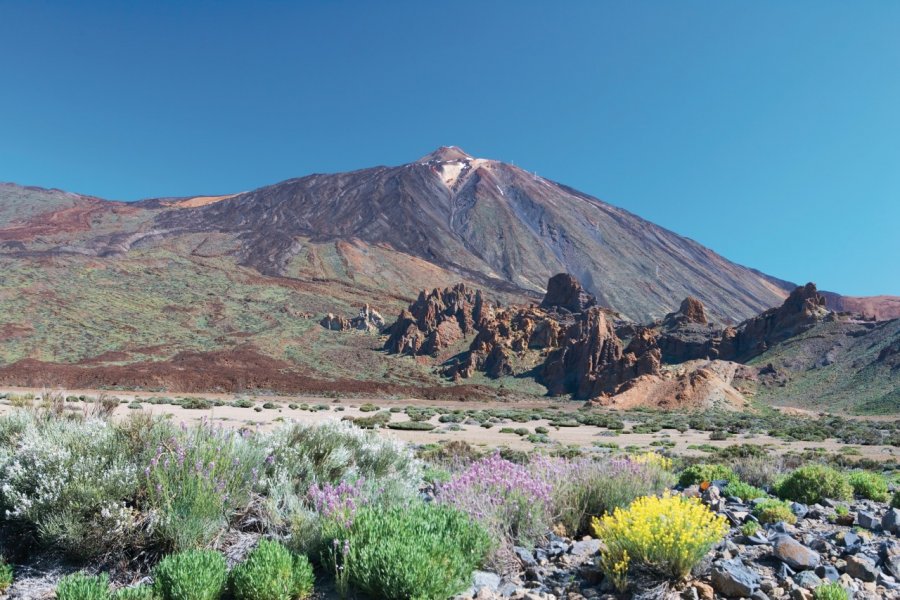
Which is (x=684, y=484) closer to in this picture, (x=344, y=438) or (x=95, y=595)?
(x=344, y=438)

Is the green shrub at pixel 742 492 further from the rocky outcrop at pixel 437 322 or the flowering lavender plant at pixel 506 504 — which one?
the rocky outcrop at pixel 437 322

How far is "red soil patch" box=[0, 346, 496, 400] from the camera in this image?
36.5 meters

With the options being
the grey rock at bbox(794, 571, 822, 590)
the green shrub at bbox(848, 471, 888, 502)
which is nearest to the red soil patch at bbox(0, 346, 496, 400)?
the green shrub at bbox(848, 471, 888, 502)

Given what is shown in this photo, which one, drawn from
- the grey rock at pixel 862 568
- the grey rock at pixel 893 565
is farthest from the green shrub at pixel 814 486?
the grey rock at pixel 862 568

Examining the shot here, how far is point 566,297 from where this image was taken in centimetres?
7625

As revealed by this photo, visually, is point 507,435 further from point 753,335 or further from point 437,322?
point 753,335

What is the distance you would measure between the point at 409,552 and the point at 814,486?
586 centimetres

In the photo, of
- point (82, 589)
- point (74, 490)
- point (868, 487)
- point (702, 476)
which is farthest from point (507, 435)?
point (82, 589)

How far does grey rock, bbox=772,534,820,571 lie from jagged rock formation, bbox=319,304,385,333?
206 ft

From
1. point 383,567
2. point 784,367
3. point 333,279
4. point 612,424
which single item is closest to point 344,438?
point 383,567

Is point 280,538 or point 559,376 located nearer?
point 280,538

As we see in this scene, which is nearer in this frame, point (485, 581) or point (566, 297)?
point (485, 581)

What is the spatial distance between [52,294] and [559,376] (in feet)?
179

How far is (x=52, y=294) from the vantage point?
5769 cm
